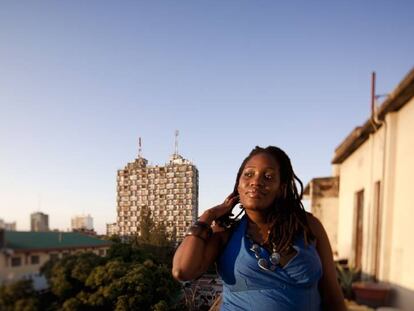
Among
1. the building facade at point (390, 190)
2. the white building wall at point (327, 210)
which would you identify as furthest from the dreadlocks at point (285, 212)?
the white building wall at point (327, 210)

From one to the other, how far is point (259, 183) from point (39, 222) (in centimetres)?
94

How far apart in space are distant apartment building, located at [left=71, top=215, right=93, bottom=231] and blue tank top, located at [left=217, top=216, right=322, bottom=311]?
0.61 meters

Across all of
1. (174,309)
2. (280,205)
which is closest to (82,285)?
(174,309)

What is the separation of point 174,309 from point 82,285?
0.45 m

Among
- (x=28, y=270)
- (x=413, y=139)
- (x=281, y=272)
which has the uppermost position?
(x=413, y=139)

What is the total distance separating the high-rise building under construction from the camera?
148cm

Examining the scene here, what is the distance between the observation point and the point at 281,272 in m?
1.29

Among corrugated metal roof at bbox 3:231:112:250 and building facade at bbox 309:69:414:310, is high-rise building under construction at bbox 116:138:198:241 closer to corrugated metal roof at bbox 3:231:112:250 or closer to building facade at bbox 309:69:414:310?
corrugated metal roof at bbox 3:231:112:250

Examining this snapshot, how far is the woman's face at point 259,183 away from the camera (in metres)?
1.40

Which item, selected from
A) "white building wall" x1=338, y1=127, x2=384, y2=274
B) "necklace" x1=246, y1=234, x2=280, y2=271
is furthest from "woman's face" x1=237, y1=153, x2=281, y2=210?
"white building wall" x1=338, y1=127, x2=384, y2=274

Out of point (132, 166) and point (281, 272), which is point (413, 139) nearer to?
point (281, 272)

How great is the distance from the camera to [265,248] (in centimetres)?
137

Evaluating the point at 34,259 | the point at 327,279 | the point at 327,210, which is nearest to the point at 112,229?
the point at 34,259

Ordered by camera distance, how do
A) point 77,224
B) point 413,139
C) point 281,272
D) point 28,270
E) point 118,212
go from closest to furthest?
point 28,270 → point 77,224 → point 281,272 → point 118,212 → point 413,139
